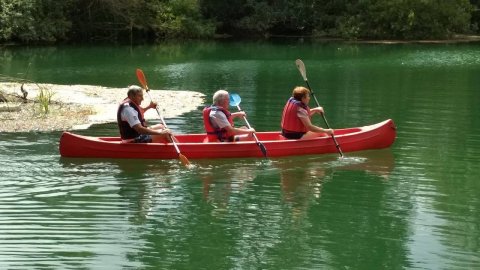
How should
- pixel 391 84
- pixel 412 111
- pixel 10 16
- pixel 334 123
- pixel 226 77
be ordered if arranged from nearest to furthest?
pixel 334 123
pixel 412 111
pixel 391 84
pixel 226 77
pixel 10 16

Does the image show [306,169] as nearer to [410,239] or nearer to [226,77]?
[410,239]

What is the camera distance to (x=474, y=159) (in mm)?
12367

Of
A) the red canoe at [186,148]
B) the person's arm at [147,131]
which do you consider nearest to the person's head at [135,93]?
→ the person's arm at [147,131]

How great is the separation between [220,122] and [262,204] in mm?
2834

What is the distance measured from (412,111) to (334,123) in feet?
8.49

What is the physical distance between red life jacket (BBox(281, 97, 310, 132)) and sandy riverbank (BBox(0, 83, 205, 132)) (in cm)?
460

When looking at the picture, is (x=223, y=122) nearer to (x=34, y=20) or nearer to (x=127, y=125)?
(x=127, y=125)

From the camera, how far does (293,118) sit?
12.3 m

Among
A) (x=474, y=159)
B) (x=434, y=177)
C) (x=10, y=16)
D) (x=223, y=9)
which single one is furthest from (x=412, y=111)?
(x=223, y=9)

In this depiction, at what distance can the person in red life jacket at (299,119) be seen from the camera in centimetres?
1221

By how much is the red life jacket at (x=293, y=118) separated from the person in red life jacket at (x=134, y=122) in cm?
192

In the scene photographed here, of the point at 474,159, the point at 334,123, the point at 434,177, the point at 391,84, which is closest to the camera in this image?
the point at 434,177

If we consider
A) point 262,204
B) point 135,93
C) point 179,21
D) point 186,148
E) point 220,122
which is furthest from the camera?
point 179,21

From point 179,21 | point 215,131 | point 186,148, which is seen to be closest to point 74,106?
point 215,131
